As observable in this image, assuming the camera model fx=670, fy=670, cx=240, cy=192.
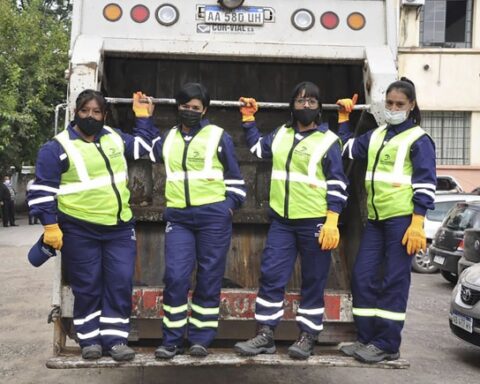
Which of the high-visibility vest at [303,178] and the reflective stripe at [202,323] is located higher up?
the high-visibility vest at [303,178]

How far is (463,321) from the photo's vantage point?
541 cm

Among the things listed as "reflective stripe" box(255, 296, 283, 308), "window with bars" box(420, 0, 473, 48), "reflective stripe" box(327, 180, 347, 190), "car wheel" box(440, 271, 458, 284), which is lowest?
"car wheel" box(440, 271, 458, 284)

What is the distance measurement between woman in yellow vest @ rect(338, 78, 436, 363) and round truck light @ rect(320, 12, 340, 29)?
2.05 ft

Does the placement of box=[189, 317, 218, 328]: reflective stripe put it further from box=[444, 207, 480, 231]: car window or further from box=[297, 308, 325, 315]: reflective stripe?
box=[444, 207, 480, 231]: car window

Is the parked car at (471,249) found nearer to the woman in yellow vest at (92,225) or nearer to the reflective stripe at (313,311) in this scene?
the reflective stripe at (313,311)

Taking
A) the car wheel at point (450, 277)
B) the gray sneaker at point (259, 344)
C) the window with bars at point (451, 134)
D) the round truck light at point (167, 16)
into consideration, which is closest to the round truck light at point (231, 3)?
the round truck light at point (167, 16)

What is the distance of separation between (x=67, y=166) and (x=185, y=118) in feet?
2.24

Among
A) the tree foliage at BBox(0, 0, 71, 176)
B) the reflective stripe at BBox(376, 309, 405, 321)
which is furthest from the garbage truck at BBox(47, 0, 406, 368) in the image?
the tree foliage at BBox(0, 0, 71, 176)

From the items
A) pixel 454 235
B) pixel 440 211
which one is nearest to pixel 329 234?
pixel 454 235

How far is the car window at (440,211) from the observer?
10797 millimetres

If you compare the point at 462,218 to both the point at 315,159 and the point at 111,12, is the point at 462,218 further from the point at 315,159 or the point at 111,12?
the point at 111,12

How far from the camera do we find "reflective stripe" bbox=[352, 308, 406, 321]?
365cm

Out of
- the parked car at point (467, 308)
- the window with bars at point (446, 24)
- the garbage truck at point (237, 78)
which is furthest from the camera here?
the window with bars at point (446, 24)

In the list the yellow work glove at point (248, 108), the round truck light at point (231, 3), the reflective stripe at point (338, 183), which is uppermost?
the round truck light at point (231, 3)
